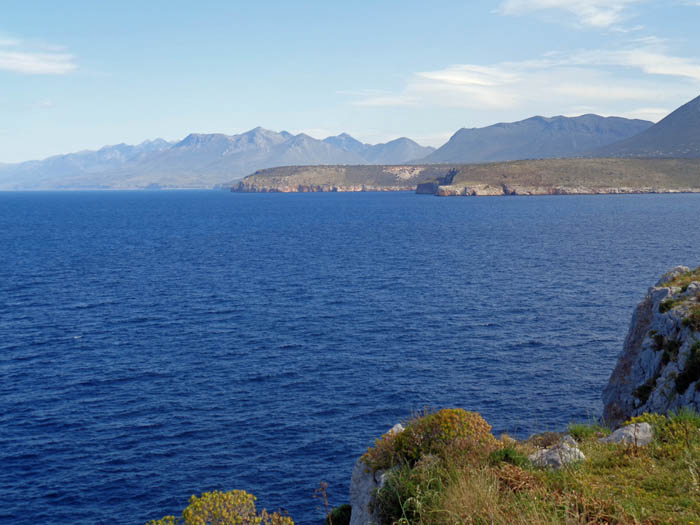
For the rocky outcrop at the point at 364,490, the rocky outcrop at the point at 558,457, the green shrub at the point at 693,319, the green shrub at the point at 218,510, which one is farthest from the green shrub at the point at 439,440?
the green shrub at the point at 693,319

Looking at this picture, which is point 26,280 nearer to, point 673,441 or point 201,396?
point 201,396

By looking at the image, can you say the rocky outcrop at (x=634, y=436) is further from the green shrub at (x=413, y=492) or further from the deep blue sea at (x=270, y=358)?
the deep blue sea at (x=270, y=358)

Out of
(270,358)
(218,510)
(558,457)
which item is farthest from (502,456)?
(270,358)

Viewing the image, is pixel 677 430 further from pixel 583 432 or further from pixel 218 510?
pixel 218 510

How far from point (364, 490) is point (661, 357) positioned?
18341 mm

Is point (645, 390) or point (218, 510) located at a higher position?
point (218, 510)

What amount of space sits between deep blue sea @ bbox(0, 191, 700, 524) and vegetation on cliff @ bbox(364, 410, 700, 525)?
46.9 ft

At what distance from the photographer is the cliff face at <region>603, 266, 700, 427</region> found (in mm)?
23625

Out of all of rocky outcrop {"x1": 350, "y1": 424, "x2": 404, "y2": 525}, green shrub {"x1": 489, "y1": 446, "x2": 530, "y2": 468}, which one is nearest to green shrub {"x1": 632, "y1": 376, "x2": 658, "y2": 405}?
green shrub {"x1": 489, "y1": 446, "x2": 530, "y2": 468}

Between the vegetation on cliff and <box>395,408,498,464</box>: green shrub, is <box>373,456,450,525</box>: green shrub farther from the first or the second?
<box>395,408,498,464</box>: green shrub

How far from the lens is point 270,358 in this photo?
4528 centimetres

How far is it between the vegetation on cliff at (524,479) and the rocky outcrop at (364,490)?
0.95 feet

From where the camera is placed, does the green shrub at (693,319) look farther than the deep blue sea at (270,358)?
No

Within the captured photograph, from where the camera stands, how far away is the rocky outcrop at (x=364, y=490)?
14023 mm
